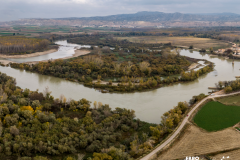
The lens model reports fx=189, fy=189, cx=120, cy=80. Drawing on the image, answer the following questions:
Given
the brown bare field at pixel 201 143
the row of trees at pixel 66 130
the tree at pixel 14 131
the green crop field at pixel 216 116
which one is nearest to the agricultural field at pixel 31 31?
the row of trees at pixel 66 130

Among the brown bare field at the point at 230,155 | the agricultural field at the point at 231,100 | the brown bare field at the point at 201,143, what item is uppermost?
the agricultural field at the point at 231,100

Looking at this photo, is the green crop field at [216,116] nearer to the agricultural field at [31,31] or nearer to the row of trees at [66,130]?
the row of trees at [66,130]

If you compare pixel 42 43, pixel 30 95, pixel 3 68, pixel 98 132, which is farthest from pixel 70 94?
pixel 42 43

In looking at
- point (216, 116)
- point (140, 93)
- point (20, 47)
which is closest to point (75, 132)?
point (140, 93)

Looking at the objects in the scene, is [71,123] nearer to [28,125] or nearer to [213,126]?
[28,125]

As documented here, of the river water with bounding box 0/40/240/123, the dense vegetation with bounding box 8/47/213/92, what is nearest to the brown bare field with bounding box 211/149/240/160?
the river water with bounding box 0/40/240/123

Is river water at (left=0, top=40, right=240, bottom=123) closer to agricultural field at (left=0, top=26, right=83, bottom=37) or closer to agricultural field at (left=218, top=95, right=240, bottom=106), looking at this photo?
agricultural field at (left=218, top=95, right=240, bottom=106)
